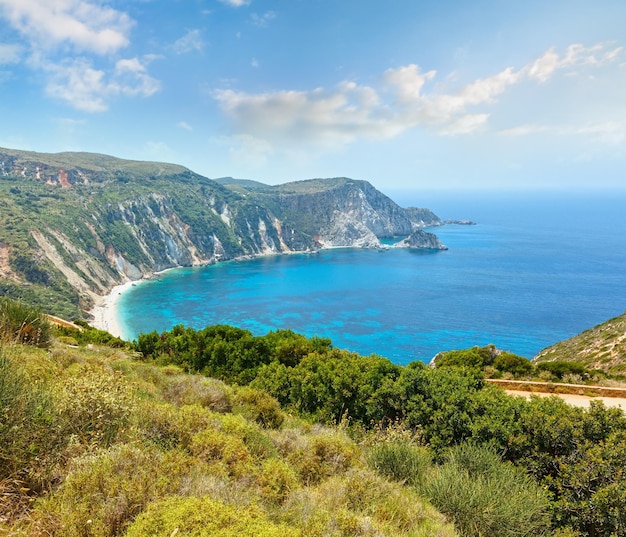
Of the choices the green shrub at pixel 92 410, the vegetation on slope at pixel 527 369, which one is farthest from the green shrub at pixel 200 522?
the vegetation on slope at pixel 527 369

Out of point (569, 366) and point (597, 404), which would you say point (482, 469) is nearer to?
point (597, 404)

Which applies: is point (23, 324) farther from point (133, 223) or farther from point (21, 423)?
point (133, 223)

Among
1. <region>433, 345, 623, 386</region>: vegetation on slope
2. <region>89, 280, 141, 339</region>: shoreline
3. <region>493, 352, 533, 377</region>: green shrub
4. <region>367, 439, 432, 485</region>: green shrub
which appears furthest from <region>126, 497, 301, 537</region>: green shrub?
<region>89, 280, 141, 339</region>: shoreline

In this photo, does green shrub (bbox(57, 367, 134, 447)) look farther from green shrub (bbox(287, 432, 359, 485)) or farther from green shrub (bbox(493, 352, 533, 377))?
green shrub (bbox(493, 352, 533, 377))

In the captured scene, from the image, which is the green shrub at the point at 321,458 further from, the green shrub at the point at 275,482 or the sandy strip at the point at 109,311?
the sandy strip at the point at 109,311

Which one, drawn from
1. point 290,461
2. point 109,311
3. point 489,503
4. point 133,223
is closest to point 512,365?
point 489,503

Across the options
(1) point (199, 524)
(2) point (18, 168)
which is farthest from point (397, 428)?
(2) point (18, 168)
